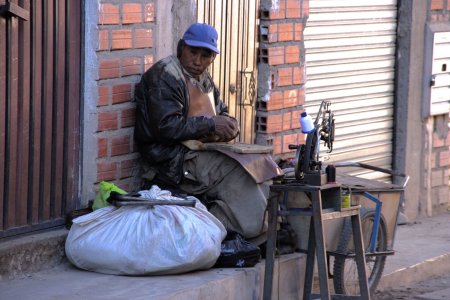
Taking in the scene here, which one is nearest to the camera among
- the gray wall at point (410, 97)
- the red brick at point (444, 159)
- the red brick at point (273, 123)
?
the red brick at point (273, 123)

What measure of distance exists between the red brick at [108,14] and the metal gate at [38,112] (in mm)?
152

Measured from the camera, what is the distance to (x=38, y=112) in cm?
575

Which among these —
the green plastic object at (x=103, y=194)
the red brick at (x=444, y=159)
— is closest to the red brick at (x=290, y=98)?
the green plastic object at (x=103, y=194)

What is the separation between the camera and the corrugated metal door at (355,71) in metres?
8.46

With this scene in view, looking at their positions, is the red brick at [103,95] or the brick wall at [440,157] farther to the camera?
the brick wall at [440,157]

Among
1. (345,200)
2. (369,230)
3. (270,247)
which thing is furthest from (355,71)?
(270,247)

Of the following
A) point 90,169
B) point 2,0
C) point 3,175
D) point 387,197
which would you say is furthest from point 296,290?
point 2,0

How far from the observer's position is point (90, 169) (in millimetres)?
6137

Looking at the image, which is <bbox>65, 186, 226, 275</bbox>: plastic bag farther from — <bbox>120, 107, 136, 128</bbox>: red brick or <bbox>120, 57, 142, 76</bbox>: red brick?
<bbox>120, 57, 142, 76</bbox>: red brick

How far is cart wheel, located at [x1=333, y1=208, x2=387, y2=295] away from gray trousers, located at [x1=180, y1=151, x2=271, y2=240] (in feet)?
1.66

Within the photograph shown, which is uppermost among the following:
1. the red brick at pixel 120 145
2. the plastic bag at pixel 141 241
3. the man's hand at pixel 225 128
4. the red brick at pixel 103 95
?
the red brick at pixel 103 95

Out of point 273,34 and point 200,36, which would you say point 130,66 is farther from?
point 273,34

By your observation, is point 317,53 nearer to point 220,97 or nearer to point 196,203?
point 220,97

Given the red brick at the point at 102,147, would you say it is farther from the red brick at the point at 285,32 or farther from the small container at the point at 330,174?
the red brick at the point at 285,32
